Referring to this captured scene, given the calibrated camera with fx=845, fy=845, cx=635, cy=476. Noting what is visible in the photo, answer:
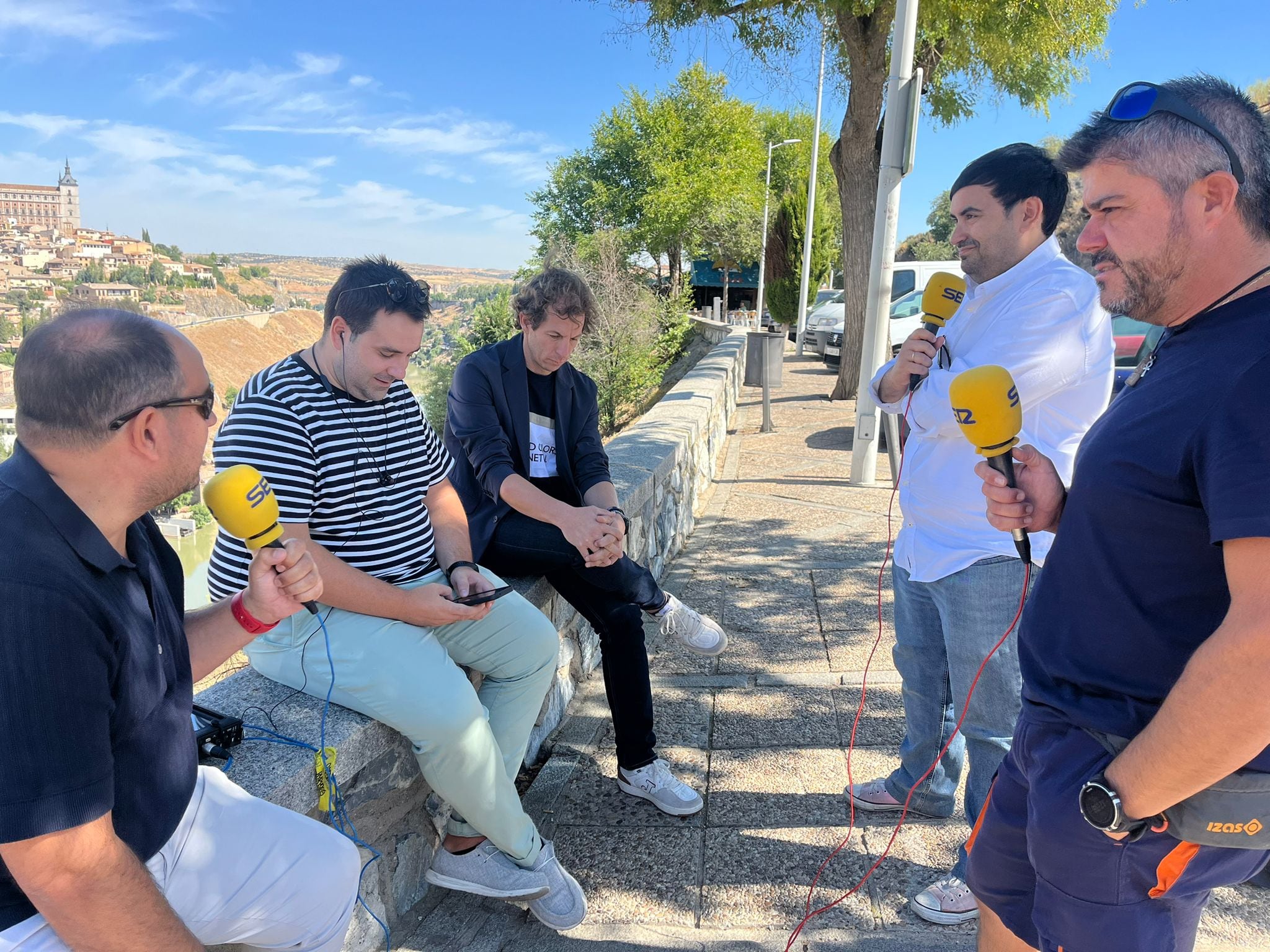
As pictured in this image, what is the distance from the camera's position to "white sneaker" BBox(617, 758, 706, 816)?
2.88 metres

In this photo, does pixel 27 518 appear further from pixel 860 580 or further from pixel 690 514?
pixel 690 514

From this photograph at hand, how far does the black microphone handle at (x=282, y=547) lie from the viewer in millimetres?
1857

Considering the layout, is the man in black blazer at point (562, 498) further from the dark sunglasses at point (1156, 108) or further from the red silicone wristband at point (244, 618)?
the dark sunglasses at point (1156, 108)

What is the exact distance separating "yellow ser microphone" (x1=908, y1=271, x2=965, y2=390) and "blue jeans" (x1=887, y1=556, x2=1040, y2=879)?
2.46 feet

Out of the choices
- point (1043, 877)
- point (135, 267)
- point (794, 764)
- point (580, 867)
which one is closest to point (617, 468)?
point (794, 764)

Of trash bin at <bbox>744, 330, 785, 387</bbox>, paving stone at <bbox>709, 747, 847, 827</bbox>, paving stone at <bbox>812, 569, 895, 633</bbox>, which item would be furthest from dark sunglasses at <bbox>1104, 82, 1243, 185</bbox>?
trash bin at <bbox>744, 330, 785, 387</bbox>

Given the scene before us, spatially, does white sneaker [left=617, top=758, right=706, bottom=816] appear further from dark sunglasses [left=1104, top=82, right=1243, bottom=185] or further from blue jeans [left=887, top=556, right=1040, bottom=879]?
dark sunglasses [left=1104, top=82, right=1243, bottom=185]

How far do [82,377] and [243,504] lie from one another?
0.42 metres

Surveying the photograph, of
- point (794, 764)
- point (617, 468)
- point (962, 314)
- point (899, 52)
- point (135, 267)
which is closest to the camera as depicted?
point (962, 314)

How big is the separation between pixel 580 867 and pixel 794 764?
36.9 inches

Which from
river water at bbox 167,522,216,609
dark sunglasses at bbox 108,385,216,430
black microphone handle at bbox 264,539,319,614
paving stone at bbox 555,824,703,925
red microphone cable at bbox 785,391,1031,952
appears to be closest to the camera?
dark sunglasses at bbox 108,385,216,430

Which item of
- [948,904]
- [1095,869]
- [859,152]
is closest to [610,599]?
[948,904]

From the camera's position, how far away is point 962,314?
2.51 metres

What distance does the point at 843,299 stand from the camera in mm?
17969
